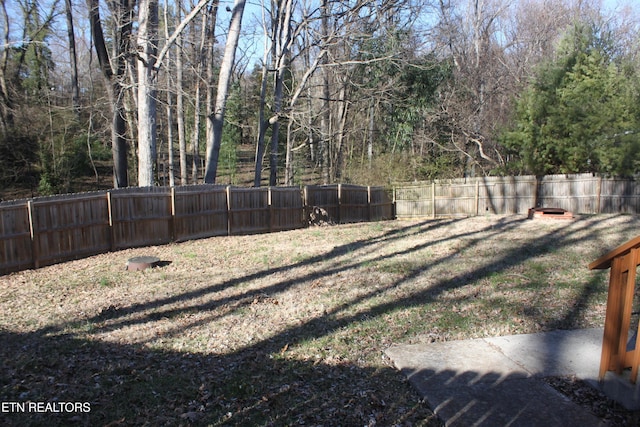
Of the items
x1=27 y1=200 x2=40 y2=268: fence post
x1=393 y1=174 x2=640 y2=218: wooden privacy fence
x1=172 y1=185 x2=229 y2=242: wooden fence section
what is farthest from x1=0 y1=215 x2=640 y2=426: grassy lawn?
x1=393 y1=174 x2=640 y2=218: wooden privacy fence

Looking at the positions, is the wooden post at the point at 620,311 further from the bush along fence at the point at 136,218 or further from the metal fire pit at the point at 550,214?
the metal fire pit at the point at 550,214

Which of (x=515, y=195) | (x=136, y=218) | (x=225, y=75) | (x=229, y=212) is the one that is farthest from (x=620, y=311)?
(x=515, y=195)

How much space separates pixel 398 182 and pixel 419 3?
8363 mm

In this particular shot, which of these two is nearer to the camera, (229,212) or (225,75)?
(229,212)

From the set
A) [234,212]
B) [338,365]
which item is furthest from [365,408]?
[234,212]

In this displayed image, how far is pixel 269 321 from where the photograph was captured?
19.1 ft

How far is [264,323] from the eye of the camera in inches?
226

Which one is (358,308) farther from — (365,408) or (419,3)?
(419,3)

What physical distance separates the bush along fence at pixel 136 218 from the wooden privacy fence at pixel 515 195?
22.5 feet

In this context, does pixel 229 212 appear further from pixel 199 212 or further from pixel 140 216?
pixel 140 216

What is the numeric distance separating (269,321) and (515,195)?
17.5m

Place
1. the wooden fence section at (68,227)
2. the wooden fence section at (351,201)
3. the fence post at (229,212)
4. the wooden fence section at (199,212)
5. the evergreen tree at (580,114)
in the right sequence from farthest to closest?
the wooden fence section at (351,201)
the evergreen tree at (580,114)
the fence post at (229,212)
the wooden fence section at (199,212)
the wooden fence section at (68,227)

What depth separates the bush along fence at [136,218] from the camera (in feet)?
30.8

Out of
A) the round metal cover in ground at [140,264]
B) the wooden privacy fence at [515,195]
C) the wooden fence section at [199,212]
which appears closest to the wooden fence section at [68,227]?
the wooden fence section at [199,212]
